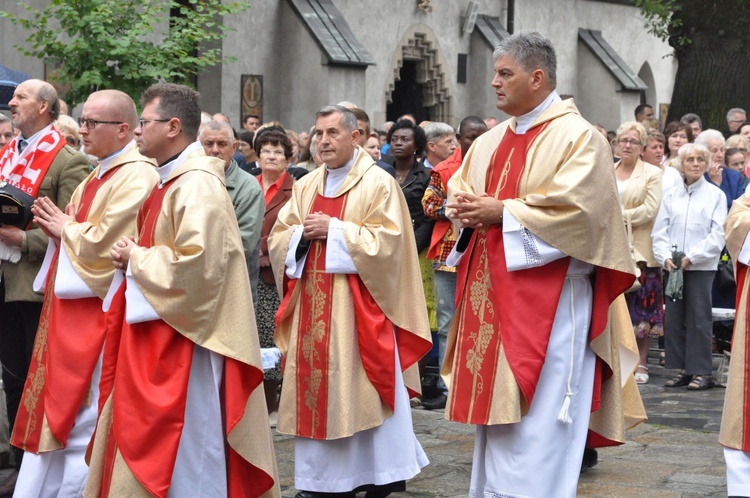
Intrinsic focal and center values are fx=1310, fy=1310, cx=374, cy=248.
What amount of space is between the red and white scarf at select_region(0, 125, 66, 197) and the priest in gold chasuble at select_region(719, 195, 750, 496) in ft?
11.2

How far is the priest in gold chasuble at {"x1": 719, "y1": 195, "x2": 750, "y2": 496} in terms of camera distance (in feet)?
19.7

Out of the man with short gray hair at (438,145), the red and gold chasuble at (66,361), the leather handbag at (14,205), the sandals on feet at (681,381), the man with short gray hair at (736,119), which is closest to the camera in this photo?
the red and gold chasuble at (66,361)

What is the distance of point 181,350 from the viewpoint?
16.7 feet

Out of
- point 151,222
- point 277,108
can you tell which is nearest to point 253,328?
point 151,222

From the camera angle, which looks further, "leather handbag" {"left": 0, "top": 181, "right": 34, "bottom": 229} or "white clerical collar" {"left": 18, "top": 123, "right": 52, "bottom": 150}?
"white clerical collar" {"left": 18, "top": 123, "right": 52, "bottom": 150}

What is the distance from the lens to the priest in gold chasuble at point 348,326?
6484 mm

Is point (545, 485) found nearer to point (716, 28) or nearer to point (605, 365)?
point (605, 365)

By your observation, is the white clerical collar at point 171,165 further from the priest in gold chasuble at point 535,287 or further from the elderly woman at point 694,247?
the elderly woman at point 694,247

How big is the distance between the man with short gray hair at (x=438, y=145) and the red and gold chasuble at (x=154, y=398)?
4.72m

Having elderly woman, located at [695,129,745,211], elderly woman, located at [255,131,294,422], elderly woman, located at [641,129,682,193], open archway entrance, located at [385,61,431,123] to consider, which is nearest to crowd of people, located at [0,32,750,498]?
elderly woman, located at [255,131,294,422]

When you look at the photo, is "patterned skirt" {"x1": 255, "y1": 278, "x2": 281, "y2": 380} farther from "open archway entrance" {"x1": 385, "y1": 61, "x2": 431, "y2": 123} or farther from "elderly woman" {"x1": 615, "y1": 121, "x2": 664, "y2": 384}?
"open archway entrance" {"x1": 385, "y1": 61, "x2": 431, "y2": 123}

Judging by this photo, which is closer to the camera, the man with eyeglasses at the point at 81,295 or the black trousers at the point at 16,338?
the man with eyeglasses at the point at 81,295

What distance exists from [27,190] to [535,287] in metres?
2.73

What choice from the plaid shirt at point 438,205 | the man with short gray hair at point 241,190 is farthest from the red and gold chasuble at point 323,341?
the plaid shirt at point 438,205
